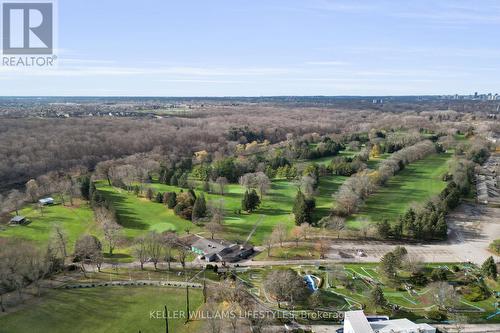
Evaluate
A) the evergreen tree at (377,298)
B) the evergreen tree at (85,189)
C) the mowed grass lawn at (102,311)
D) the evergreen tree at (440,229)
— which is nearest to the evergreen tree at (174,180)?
the evergreen tree at (85,189)

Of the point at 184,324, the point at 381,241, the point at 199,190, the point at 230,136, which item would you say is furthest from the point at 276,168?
the point at 184,324

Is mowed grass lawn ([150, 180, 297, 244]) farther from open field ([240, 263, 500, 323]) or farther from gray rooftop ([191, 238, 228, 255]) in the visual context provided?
open field ([240, 263, 500, 323])

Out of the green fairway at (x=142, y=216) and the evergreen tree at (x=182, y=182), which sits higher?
the evergreen tree at (x=182, y=182)

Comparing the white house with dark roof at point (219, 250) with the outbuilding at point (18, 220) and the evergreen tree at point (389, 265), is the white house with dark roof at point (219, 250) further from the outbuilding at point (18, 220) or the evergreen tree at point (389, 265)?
the outbuilding at point (18, 220)

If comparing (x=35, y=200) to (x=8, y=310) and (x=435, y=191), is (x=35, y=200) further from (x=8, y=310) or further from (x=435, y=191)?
(x=435, y=191)

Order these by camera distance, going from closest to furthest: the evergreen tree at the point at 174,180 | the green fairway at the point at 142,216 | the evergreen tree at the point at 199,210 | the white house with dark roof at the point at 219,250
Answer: the white house with dark roof at the point at 219,250, the green fairway at the point at 142,216, the evergreen tree at the point at 199,210, the evergreen tree at the point at 174,180

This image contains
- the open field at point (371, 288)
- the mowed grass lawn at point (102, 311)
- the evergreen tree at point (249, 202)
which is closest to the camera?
the mowed grass lawn at point (102, 311)

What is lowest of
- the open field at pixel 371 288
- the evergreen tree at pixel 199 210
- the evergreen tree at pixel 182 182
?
the open field at pixel 371 288
